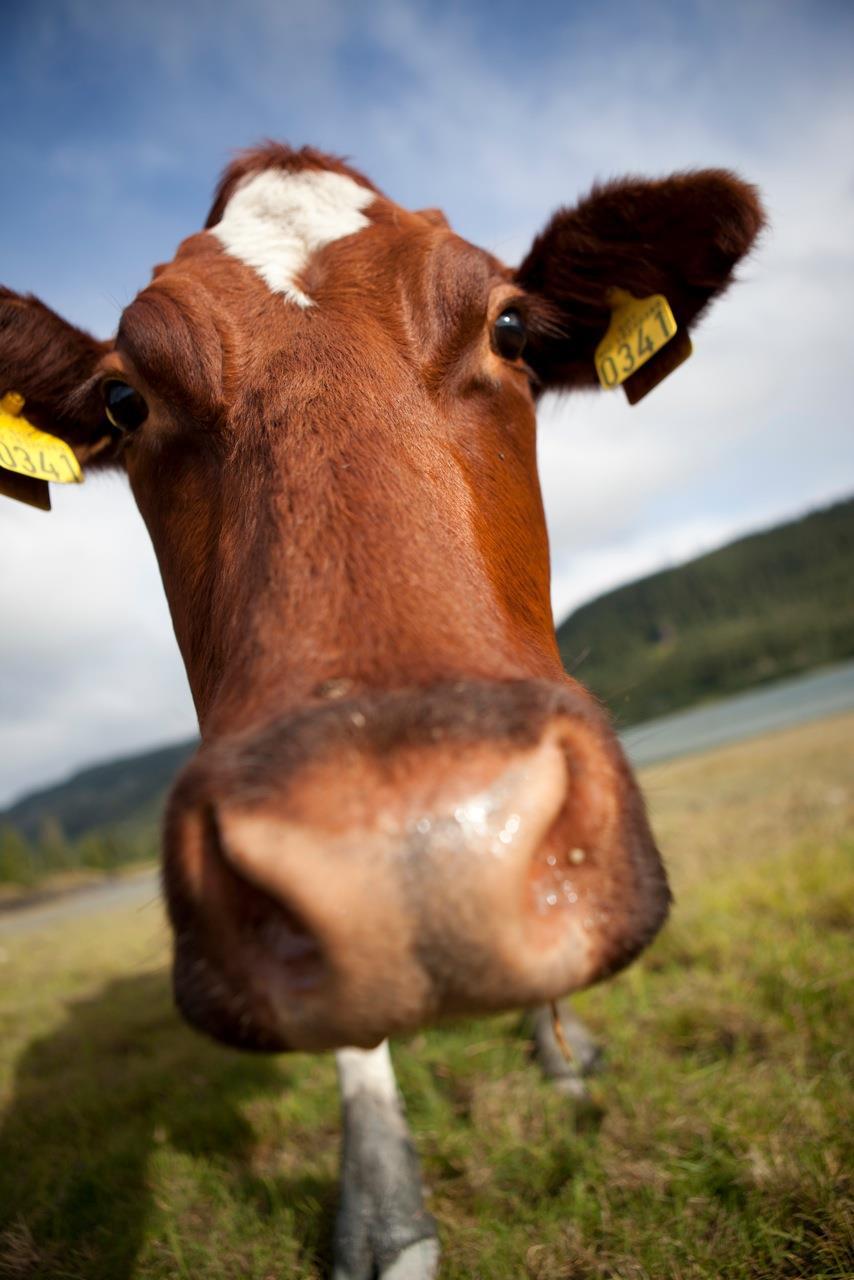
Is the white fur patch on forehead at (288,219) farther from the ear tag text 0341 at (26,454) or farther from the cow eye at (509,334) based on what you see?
the ear tag text 0341 at (26,454)

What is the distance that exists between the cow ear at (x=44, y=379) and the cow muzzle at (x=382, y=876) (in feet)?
6.71

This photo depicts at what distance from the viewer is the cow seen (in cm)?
93

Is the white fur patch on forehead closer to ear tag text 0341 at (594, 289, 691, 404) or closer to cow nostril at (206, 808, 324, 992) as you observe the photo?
ear tag text 0341 at (594, 289, 691, 404)

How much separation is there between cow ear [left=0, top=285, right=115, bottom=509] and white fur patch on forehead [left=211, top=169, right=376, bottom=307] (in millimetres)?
700

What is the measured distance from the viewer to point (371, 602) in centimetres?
124

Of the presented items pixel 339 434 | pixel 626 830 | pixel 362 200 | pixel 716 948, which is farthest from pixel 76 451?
pixel 716 948

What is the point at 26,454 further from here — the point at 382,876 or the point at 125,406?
the point at 382,876

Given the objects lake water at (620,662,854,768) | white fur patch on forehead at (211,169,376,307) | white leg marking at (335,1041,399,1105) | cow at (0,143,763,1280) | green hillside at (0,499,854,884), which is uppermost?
white fur patch on forehead at (211,169,376,307)

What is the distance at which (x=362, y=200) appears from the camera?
2.55m

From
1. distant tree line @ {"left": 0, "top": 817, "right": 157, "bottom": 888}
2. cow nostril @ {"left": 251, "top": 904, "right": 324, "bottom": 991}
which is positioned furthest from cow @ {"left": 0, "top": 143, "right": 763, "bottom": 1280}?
distant tree line @ {"left": 0, "top": 817, "right": 157, "bottom": 888}

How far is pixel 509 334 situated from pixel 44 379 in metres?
1.77

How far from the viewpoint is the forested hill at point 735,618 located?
11931 cm

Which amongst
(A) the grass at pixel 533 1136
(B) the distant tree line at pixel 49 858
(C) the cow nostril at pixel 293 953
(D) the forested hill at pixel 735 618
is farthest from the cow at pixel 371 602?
(D) the forested hill at pixel 735 618

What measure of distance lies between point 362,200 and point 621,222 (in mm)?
947
